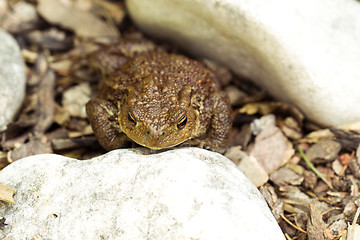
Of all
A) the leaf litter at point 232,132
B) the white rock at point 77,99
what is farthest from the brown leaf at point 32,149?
the white rock at point 77,99

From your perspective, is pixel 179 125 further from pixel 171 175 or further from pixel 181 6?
pixel 181 6

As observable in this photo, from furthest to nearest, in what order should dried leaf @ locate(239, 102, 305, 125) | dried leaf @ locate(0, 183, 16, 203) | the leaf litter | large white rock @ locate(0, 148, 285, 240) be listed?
dried leaf @ locate(239, 102, 305, 125) → the leaf litter → dried leaf @ locate(0, 183, 16, 203) → large white rock @ locate(0, 148, 285, 240)

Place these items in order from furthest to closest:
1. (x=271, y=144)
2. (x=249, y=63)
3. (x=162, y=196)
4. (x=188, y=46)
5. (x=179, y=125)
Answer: (x=188, y=46), (x=249, y=63), (x=271, y=144), (x=179, y=125), (x=162, y=196)

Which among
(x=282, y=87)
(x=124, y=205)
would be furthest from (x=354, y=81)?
(x=124, y=205)

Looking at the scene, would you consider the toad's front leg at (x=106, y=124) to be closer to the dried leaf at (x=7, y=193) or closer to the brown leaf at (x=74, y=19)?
the dried leaf at (x=7, y=193)

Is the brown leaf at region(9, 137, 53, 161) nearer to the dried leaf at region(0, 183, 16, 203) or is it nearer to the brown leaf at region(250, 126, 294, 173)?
the dried leaf at region(0, 183, 16, 203)

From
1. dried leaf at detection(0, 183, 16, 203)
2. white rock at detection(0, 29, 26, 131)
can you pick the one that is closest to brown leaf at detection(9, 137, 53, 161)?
white rock at detection(0, 29, 26, 131)
